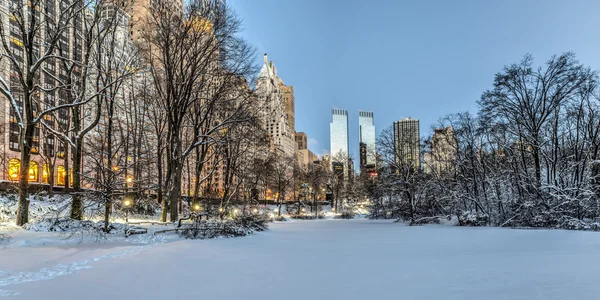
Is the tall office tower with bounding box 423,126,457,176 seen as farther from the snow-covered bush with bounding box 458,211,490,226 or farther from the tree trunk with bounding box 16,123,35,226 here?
the tree trunk with bounding box 16,123,35,226

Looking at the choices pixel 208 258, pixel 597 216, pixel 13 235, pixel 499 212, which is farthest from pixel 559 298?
pixel 499 212

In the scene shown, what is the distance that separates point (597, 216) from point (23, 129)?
32474 millimetres

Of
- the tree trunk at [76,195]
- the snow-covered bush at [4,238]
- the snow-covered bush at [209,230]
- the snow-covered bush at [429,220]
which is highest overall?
the tree trunk at [76,195]

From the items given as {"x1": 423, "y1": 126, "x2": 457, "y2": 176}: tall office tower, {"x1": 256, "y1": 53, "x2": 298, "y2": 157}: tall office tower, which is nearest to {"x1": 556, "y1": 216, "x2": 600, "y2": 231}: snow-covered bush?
{"x1": 423, "y1": 126, "x2": 457, "y2": 176}: tall office tower

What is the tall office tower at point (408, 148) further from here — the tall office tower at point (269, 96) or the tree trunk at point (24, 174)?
the tree trunk at point (24, 174)

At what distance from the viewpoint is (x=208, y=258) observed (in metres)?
10.7

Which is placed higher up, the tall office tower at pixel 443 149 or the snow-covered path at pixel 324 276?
the tall office tower at pixel 443 149

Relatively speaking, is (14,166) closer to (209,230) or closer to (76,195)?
(76,195)

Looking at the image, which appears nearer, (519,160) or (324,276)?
(324,276)

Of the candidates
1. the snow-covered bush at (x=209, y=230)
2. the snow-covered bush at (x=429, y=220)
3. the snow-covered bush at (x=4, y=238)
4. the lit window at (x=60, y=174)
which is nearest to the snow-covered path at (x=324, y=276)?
the snow-covered bush at (x=4, y=238)

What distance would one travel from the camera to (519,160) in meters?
31.5

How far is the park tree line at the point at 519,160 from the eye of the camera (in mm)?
25016

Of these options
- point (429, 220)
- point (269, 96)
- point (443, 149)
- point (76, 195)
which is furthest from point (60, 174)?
point (443, 149)

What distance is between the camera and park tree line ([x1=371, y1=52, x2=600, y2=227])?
82.1 feet
